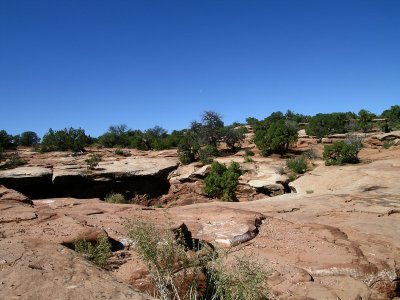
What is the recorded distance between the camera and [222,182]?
22062mm

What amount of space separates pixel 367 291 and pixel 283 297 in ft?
6.49

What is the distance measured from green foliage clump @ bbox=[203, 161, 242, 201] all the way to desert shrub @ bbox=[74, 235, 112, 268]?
1578cm

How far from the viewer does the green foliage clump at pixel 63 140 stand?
3588 cm

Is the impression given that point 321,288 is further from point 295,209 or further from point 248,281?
point 295,209

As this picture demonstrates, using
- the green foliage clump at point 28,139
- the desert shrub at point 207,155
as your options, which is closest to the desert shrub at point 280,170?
the desert shrub at point 207,155

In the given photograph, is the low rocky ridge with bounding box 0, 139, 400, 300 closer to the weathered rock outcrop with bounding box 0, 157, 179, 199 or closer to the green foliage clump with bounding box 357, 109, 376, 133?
the weathered rock outcrop with bounding box 0, 157, 179, 199

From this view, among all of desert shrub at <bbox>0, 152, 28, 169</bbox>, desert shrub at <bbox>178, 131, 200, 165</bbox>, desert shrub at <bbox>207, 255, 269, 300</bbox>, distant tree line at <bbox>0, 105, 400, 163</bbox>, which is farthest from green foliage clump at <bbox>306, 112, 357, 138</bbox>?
desert shrub at <bbox>207, 255, 269, 300</bbox>

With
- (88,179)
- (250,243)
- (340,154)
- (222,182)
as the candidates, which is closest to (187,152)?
(222,182)

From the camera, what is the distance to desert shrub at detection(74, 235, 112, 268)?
576 centimetres

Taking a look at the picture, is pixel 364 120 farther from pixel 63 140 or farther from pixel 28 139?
pixel 28 139

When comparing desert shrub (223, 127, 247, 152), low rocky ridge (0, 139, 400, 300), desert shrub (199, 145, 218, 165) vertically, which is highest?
desert shrub (223, 127, 247, 152)

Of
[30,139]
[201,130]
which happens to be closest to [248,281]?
[201,130]

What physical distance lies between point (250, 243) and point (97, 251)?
4419mm

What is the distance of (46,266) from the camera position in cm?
450
